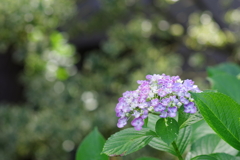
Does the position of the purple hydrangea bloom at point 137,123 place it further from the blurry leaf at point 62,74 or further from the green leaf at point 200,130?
the blurry leaf at point 62,74

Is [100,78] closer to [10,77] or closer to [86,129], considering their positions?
[86,129]

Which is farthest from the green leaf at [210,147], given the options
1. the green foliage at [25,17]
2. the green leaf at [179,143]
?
the green foliage at [25,17]

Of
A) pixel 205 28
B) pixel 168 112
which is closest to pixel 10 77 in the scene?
pixel 205 28

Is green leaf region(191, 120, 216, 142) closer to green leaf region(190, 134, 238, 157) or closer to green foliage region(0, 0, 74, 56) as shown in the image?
green leaf region(190, 134, 238, 157)

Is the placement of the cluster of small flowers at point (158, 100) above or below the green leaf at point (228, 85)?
below

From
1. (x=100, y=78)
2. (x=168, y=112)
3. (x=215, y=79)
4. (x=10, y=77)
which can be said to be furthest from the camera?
(x=10, y=77)

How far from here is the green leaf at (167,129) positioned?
608mm

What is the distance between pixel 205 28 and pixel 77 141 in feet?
5.82

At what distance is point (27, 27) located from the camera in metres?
2.65

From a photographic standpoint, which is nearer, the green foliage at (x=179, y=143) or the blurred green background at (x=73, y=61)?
the green foliage at (x=179, y=143)

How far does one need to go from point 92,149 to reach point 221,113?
0.33 metres

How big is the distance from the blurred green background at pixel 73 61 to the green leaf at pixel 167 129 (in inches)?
78.3

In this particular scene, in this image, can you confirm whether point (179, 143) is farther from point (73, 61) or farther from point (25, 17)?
point (73, 61)

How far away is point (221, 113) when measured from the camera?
2.06 feet
